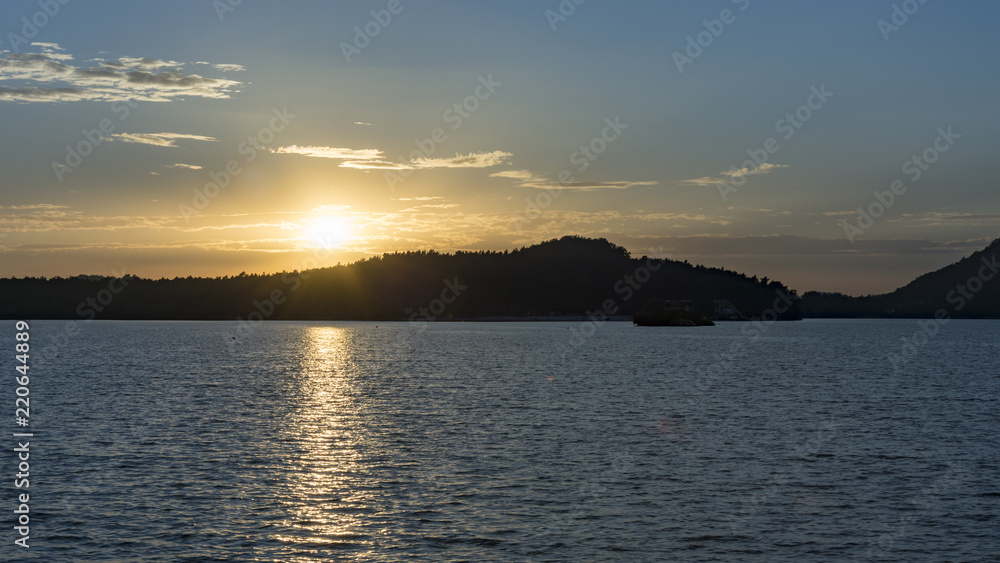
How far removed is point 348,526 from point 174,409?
45.8 meters

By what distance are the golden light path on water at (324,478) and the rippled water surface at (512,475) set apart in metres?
0.18

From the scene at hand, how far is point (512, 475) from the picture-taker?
42.0m

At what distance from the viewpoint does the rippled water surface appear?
30.3m

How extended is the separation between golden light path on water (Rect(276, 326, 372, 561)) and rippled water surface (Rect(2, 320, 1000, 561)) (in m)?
0.18

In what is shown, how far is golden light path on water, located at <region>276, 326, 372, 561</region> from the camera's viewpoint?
102 feet

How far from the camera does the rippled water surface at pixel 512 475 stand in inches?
1194

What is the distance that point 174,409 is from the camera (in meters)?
71.9

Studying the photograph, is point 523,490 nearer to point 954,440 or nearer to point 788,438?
point 788,438

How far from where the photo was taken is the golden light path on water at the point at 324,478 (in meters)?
31.0

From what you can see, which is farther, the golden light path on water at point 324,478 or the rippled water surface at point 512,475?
the golden light path on water at point 324,478

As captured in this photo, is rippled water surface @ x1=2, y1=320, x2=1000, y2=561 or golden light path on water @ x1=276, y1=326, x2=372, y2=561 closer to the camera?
rippled water surface @ x1=2, y1=320, x2=1000, y2=561

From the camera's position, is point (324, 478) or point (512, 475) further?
point (512, 475)

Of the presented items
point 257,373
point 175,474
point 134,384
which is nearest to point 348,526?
point 175,474

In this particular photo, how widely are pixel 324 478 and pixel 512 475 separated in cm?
986
